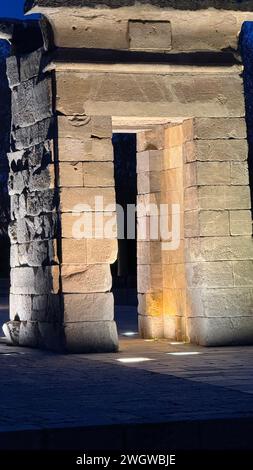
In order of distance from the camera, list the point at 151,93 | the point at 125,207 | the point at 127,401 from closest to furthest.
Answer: the point at 127,401 < the point at 151,93 < the point at 125,207

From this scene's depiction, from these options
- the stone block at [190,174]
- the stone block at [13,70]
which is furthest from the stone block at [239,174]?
the stone block at [13,70]

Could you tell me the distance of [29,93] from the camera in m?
14.3

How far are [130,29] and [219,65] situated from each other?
47.2 inches

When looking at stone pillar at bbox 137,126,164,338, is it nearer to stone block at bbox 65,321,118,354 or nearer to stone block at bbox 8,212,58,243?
stone block at bbox 8,212,58,243

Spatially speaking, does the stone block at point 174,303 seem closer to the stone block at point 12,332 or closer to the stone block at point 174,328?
the stone block at point 174,328

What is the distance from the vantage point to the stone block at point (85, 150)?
13305 millimetres

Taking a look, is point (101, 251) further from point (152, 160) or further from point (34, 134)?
point (152, 160)

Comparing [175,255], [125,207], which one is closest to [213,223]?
[175,255]

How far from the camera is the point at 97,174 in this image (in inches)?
530

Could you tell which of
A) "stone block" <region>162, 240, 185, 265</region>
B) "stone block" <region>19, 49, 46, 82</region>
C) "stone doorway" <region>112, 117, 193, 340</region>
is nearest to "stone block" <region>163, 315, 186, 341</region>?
"stone doorway" <region>112, 117, 193, 340</region>

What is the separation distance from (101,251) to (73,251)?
0.36m

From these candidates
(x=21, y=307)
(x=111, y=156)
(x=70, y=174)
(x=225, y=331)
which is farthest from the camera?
(x=21, y=307)

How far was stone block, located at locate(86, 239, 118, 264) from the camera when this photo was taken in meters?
13.4
